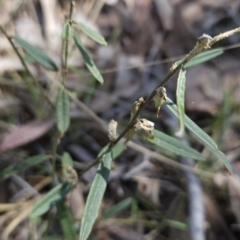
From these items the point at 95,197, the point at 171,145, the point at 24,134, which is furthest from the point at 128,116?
the point at 95,197

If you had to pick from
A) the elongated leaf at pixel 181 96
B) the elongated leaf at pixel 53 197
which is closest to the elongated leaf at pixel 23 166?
the elongated leaf at pixel 53 197

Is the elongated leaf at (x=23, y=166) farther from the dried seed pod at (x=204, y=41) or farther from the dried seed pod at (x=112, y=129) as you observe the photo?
the dried seed pod at (x=204, y=41)

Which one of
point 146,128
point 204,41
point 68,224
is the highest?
point 204,41

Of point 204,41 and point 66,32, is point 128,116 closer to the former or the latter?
point 66,32

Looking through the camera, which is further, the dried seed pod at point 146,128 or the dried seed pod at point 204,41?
the dried seed pod at point 146,128

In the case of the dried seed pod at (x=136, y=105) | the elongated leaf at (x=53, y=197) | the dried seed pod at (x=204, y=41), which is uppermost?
the dried seed pod at (x=204, y=41)

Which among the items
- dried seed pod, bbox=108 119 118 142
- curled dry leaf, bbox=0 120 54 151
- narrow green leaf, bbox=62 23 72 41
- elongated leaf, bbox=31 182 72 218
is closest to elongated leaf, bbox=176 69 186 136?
dried seed pod, bbox=108 119 118 142

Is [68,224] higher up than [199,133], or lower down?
lower down
